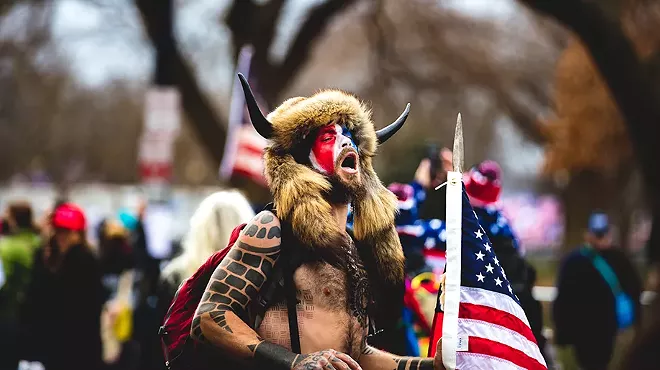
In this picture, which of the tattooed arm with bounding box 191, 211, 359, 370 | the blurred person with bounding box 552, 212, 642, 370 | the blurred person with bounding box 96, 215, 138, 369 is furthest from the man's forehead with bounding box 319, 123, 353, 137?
the blurred person with bounding box 96, 215, 138, 369

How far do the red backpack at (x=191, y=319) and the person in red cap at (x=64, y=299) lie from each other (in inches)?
167

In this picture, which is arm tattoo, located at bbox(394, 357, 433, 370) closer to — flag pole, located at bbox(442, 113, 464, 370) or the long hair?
flag pole, located at bbox(442, 113, 464, 370)

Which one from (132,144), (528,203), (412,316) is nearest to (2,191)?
(132,144)

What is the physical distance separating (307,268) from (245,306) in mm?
258

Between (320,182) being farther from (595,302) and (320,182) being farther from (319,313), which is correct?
(595,302)

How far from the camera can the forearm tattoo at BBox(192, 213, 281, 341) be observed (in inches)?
138

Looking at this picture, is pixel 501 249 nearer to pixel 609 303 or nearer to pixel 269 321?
pixel 269 321

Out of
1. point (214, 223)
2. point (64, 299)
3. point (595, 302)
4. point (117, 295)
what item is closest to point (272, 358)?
point (214, 223)

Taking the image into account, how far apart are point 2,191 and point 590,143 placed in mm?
37919

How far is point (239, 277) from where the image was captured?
3.54 metres

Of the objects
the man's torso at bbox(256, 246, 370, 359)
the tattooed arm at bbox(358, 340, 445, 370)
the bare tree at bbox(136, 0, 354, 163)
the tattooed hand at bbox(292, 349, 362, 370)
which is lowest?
the tattooed arm at bbox(358, 340, 445, 370)

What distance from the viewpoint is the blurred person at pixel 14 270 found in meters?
8.38

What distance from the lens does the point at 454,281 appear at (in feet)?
11.9

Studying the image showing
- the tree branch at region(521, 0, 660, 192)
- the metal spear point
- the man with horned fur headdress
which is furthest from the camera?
→ the tree branch at region(521, 0, 660, 192)
